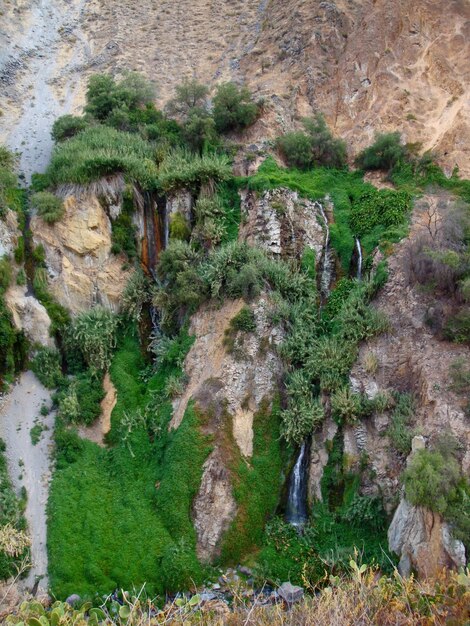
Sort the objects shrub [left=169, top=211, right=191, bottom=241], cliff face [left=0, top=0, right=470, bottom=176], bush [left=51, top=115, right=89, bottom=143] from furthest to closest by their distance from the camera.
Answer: bush [left=51, top=115, right=89, bottom=143]
cliff face [left=0, top=0, right=470, bottom=176]
shrub [left=169, top=211, right=191, bottom=241]

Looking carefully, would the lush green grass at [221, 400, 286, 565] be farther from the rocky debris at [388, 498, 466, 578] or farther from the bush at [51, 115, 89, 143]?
the bush at [51, 115, 89, 143]

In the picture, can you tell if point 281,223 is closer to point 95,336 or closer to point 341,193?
point 341,193

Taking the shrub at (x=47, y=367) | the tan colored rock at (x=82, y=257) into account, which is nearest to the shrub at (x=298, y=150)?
the tan colored rock at (x=82, y=257)

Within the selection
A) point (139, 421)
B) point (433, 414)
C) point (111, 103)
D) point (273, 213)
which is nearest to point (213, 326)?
point (139, 421)

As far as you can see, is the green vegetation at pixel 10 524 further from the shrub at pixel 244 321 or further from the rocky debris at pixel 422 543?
the rocky debris at pixel 422 543

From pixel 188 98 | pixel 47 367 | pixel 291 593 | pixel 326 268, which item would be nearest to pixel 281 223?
pixel 326 268

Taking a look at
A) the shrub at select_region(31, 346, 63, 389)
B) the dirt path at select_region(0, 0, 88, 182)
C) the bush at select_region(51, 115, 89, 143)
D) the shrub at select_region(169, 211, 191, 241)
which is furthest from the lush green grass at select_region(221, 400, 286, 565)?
the bush at select_region(51, 115, 89, 143)
